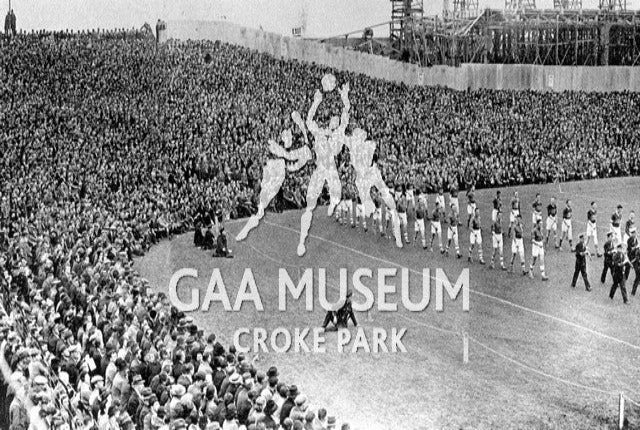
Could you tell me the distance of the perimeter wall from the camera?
50.2 metres

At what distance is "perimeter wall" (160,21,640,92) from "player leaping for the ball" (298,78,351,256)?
518 centimetres

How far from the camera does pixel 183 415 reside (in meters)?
10.1

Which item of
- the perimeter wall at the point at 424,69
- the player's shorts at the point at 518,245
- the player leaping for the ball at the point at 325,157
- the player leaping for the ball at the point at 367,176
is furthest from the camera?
the perimeter wall at the point at 424,69

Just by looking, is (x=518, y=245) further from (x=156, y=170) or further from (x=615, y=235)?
(x=156, y=170)

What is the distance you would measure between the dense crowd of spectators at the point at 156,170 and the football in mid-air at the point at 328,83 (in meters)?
0.52

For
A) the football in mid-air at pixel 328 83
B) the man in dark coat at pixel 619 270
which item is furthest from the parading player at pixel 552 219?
the football in mid-air at pixel 328 83

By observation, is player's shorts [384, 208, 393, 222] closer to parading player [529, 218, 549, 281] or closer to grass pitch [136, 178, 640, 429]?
grass pitch [136, 178, 640, 429]

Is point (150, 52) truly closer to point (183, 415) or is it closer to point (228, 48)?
point (228, 48)

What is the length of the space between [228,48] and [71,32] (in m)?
8.24

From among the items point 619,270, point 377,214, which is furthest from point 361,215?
point 619,270

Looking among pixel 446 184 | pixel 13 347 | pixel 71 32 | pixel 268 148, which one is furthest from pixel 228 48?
pixel 13 347

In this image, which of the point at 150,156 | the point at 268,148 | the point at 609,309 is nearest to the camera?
the point at 609,309

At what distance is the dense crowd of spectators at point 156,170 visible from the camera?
36.3 feet

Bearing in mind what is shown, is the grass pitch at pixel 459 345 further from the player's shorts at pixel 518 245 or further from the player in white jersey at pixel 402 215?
the player in white jersey at pixel 402 215
